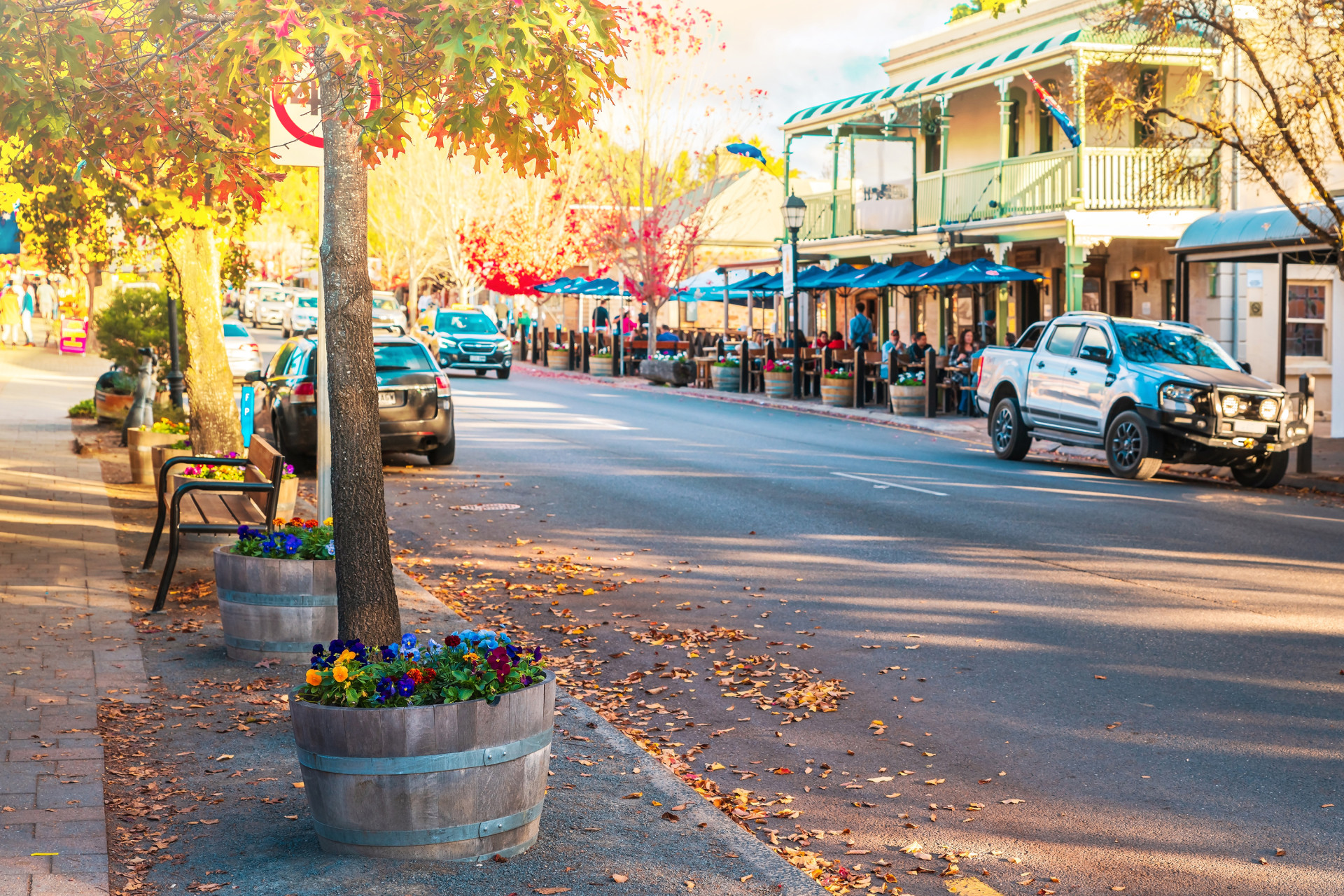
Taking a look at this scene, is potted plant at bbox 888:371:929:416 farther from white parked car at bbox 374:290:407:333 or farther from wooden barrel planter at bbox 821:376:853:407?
white parked car at bbox 374:290:407:333

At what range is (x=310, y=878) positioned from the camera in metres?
4.47

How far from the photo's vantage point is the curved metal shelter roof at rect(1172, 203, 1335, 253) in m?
19.0

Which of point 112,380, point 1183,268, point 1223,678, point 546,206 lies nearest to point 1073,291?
point 1183,268

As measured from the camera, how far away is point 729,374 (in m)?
33.9

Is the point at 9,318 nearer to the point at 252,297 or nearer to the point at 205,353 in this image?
the point at 252,297

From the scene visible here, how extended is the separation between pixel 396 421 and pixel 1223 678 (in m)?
11.0

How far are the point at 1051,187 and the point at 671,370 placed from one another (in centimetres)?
1098

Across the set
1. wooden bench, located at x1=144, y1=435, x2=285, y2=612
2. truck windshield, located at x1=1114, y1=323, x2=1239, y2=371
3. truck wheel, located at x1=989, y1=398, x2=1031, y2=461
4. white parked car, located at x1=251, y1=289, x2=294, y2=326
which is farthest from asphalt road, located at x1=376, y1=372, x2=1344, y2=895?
white parked car, located at x1=251, y1=289, x2=294, y2=326

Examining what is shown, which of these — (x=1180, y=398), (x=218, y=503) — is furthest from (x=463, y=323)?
(x=218, y=503)

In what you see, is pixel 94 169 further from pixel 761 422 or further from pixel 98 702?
pixel 761 422

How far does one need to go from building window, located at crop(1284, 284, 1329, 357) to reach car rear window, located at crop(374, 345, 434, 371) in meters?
19.1

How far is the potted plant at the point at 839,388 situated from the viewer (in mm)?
28562

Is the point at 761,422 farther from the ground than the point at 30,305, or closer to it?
closer to it

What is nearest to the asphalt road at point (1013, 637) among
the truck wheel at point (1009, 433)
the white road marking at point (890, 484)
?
the white road marking at point (890, 484)
